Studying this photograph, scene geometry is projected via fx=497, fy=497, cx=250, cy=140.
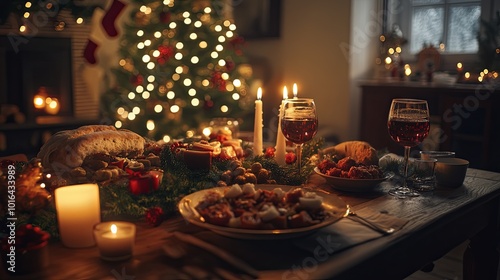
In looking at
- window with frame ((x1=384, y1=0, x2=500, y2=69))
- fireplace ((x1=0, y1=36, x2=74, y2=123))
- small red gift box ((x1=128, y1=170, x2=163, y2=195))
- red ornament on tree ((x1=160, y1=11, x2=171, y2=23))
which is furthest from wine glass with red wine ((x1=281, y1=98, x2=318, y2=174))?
fireplace ((x1=0, y1=36, x2=74, y2=123))

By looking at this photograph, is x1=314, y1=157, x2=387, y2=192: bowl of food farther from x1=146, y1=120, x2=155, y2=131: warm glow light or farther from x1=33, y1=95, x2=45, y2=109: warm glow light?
x1=33, y1=95, x2=45, y2=109: warm glow light

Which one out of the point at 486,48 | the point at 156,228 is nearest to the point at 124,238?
the point at 156,228

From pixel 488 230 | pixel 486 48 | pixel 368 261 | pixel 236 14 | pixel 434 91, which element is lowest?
pixel 488 230

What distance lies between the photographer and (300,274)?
0.81 metres

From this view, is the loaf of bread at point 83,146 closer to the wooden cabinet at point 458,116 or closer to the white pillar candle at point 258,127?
the white pillar candle at point 258,127

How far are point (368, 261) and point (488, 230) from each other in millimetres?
769

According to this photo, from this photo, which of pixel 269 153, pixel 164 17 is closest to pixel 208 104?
pixel 164 17

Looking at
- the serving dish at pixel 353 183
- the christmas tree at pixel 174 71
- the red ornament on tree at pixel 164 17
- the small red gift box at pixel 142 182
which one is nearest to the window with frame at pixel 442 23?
the christmas tree at pixel 174 71

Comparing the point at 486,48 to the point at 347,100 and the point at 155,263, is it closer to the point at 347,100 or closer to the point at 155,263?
the point at 347,100

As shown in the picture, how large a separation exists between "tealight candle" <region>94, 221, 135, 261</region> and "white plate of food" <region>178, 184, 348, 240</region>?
0.11m

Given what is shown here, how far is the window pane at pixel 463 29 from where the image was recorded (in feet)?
11.2

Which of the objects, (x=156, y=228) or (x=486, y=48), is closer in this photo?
(x=156, y=228)

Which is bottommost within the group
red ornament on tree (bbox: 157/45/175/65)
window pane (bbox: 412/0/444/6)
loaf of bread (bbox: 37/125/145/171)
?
loaf of bread (bbox: 37/125/145/171)

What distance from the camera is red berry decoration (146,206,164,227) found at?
103 cm
